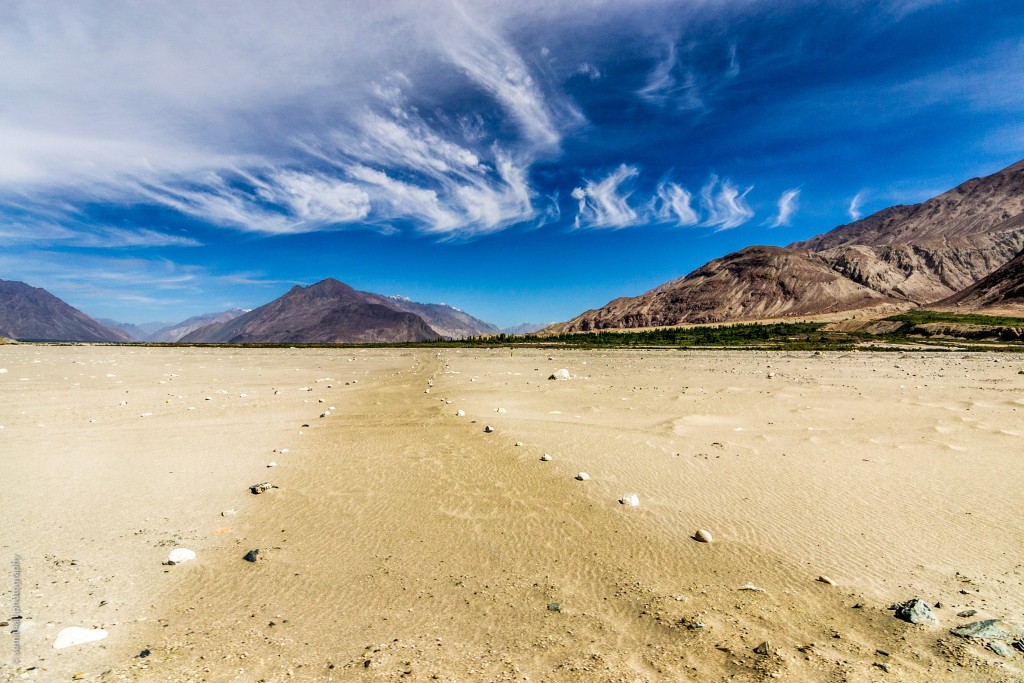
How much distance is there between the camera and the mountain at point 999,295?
2628 inches

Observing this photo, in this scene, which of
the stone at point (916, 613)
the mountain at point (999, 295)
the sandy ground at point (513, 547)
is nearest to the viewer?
the sandy ground at point (513, 547)

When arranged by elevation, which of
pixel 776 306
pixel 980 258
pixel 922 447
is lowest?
pixel 922 447

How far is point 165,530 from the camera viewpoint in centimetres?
543

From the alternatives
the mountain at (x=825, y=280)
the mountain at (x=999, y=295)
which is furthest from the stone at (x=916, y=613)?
the mountain at (x=825, y=280)

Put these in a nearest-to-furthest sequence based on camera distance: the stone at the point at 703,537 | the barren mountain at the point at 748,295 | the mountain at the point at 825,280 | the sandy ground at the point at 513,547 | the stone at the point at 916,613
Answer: the sandy ground at the point at 513,547 → the stone at the point at 916,613 → the stone at the point at 703,537 → the barren mountain at the point at 748,295 → the mountain at the point at 825,280

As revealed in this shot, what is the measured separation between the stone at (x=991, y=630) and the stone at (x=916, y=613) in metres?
0.14

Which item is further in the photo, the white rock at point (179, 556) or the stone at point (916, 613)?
the white rock at point (179, 556)

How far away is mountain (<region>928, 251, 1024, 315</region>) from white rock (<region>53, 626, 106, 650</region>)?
92539 mm

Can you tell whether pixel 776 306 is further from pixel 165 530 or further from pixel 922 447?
pixel 165 530

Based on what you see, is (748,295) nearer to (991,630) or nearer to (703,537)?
(703,537)

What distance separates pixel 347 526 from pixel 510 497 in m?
2.24

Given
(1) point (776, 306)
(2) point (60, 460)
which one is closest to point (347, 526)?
(2) point (60, 460)

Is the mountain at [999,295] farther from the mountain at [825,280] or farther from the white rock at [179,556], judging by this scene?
the white rock at [179,556]

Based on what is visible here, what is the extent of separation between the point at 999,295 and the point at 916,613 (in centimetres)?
10577
